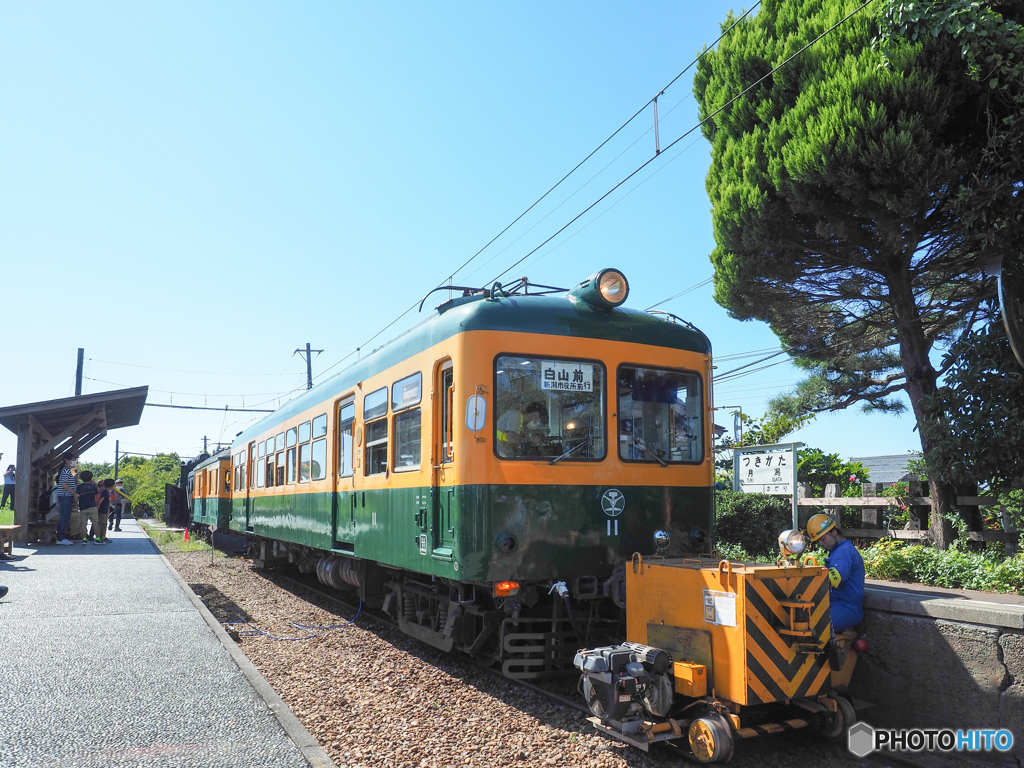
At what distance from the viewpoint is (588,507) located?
5.85m

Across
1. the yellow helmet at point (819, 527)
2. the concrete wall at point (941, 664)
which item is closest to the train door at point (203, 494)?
the yellow helmet at point (819, 527)

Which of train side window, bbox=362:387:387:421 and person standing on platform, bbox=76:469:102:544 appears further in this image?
person standing on platform, bbox=76:469:102:544

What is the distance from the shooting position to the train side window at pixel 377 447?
7332 mm

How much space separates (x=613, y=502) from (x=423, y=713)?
2024 mm

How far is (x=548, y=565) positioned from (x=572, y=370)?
1460 mm

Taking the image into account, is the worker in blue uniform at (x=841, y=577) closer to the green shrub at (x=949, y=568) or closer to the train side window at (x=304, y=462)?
the green shrub at (x=949, y=568)

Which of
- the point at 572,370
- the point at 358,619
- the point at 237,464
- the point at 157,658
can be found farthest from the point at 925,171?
the point at 237,464

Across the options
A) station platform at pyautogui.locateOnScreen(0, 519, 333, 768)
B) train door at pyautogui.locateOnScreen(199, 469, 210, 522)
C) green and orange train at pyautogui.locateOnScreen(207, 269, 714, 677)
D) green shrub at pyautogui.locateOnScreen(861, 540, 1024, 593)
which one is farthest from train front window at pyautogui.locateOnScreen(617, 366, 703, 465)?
train door at pyautogui.locateOnScreen(199, 469, 210, 522)

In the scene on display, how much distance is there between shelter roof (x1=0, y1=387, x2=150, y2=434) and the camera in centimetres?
1605

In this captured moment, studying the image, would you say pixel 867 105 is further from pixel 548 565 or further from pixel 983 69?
pixel 548 565

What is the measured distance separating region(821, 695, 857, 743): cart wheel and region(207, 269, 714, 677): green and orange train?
59.2 inches

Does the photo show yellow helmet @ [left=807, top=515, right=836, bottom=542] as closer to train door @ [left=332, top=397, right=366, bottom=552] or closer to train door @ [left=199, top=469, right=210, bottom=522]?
train door @ [left=332, top=397, right=366, bottom=552]

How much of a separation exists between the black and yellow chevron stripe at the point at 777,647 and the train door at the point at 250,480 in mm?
11716

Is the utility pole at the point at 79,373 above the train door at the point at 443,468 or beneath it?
above
